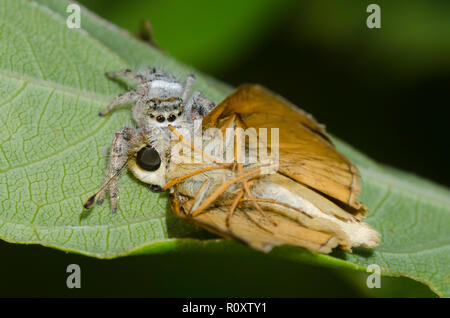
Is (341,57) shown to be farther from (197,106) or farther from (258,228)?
(258,228)

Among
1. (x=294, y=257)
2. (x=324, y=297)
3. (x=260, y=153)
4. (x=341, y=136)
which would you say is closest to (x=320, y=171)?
(x=260, y=153)

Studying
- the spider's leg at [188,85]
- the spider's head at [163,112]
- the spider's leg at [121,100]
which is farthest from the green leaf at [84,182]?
the spider's head at [163,112]

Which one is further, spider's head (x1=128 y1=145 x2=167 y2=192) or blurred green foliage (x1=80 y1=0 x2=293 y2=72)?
blurred green foliage (x1=80 y1=0 x2=293 y2=72)

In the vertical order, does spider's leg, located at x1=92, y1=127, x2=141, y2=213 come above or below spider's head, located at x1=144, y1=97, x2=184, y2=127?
below

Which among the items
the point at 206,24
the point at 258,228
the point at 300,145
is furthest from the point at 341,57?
the point at 258,228

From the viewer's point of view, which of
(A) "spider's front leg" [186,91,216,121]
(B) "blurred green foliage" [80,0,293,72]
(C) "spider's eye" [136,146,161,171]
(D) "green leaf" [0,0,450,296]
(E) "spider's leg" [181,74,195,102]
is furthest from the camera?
(B) "blurred green foliage" [80,0,293,72]

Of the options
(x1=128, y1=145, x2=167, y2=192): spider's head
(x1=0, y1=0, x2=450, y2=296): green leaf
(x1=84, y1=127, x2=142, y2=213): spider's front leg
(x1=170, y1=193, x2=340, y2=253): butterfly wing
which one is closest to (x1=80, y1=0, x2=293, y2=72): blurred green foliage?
(x1=0, y1=0, x2=450, y2=296): green leaf

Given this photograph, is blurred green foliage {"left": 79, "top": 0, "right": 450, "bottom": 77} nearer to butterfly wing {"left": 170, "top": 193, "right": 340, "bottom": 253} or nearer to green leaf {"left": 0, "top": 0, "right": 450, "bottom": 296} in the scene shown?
green leaf {"left": 0, "top": 0, "right": 450, "bottom": 296}
